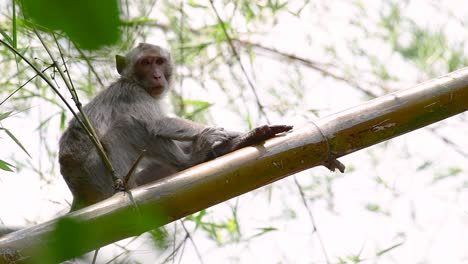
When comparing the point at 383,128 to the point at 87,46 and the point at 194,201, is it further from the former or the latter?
the point at 87,46

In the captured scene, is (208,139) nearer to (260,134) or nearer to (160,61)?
(260,134)

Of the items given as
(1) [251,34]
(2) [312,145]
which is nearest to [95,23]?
(2) [312,145]

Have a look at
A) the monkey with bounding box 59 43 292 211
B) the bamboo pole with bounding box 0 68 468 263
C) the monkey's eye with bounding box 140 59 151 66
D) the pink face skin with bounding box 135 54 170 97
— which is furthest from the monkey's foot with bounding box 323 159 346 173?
the monkey's eye with bounding box 140 59 151 66

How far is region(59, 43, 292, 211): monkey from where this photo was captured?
4320 mm

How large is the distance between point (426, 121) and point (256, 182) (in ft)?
3.21

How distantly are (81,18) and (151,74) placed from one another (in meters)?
4.85

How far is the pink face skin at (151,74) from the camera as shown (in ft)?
17.2

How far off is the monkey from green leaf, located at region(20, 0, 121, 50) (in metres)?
3.43

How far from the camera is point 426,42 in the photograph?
6820 millimetres

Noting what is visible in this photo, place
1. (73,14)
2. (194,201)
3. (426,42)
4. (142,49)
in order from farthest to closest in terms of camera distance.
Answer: (426,42)
(142,49)
(194,201)
(73,14)

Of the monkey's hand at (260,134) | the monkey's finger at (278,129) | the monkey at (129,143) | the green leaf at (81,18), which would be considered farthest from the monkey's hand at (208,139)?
the green leaf at (81,18)

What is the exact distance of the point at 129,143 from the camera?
14.9ft

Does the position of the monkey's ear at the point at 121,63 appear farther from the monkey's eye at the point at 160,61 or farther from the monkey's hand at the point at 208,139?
the monkey's hand at the point at 208,139

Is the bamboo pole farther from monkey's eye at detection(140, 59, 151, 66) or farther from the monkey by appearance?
monkey's eye at detection(140, 59, 151, 66)
